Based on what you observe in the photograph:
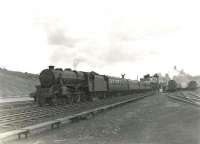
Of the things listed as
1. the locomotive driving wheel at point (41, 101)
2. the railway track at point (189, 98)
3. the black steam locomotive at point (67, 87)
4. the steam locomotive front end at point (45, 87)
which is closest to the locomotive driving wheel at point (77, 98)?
the black steam locomotive at point (67, 87)

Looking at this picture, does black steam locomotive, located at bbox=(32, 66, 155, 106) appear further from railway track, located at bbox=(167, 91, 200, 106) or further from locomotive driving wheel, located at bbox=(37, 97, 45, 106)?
railway track, located at bbox=(167, 91, 200, 106)

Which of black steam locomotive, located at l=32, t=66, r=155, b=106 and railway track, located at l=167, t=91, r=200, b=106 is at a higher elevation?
black steam locomotive, located at l=32, t=66, r=155, b=106

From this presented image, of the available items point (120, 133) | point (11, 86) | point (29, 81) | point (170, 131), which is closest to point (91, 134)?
point (120, 133)

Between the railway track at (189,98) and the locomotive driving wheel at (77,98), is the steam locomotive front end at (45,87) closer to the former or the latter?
the locomotive driving wheel at (77,98)

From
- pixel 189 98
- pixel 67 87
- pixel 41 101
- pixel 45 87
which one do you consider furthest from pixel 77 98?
pixel 189 98

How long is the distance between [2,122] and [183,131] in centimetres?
726

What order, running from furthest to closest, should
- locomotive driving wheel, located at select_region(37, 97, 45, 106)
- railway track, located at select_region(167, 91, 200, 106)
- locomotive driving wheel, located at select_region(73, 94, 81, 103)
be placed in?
railway track, located at select_region(167, 91, 200, 106) < locomotive driving wheel, located at select_region(73, 94, 81, 103) < locomotive driving wheel, located at select_region(37, 97, 45, 106)

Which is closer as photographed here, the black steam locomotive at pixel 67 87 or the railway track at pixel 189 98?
the black steam locomotive at pixel 67 87

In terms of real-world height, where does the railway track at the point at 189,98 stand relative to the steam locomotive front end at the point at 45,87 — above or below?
below

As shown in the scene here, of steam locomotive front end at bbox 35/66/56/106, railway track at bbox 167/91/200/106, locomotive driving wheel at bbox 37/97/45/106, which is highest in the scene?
steam locomotive front end at bbox 35/66/56/106

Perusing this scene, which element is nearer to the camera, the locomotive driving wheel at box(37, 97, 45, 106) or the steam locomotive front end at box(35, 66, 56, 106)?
the steam locomotive front end at box(35, 66, 56, 106)

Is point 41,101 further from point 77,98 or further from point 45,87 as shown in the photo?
point 77,98

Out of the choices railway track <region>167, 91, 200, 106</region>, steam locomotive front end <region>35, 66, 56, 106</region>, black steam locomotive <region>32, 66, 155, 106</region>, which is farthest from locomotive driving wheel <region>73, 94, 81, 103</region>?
railway track <region>167, 91, 200, 106</region>

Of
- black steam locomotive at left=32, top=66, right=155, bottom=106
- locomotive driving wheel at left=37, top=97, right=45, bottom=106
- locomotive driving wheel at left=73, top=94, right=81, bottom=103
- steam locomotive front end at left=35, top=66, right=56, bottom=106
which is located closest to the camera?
steam locomotive front end at left=35, top=66, right=56, bottom=106
